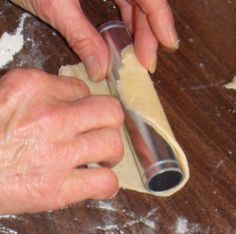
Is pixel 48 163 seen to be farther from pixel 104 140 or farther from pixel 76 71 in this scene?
pixel 76 71

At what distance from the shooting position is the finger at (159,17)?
1171 millimetres

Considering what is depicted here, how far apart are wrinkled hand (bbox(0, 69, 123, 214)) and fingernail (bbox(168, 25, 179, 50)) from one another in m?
0.27

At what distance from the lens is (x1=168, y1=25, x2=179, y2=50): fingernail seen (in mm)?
1188

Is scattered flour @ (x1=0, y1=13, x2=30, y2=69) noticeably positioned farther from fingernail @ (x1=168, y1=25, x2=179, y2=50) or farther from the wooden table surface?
fingernail @ (x1=168, y1=25, x2=179, y2=50)

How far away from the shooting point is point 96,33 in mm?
1158

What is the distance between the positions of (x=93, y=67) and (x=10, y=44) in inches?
9.6

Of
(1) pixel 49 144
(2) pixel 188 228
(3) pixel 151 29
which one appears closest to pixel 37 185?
(1) pixel 49 144

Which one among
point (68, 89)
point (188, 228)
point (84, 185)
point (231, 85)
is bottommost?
point (188, 228)

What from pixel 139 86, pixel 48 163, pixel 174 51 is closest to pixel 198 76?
pixel 174 51

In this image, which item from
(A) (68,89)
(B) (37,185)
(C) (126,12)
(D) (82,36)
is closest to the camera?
(B) (37,185)

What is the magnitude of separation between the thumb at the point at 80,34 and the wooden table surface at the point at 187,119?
0.09 metres

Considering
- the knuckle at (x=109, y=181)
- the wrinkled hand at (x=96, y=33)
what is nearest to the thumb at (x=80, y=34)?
the wrinkled hand at (x=96, y=33)

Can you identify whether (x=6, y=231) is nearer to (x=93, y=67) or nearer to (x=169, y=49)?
(x=93, y=67)

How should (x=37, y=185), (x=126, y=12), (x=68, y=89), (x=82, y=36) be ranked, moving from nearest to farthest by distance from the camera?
(x=37, y=185), (x=68, y=89), (x=82, y=36), (x=126, y=12)
